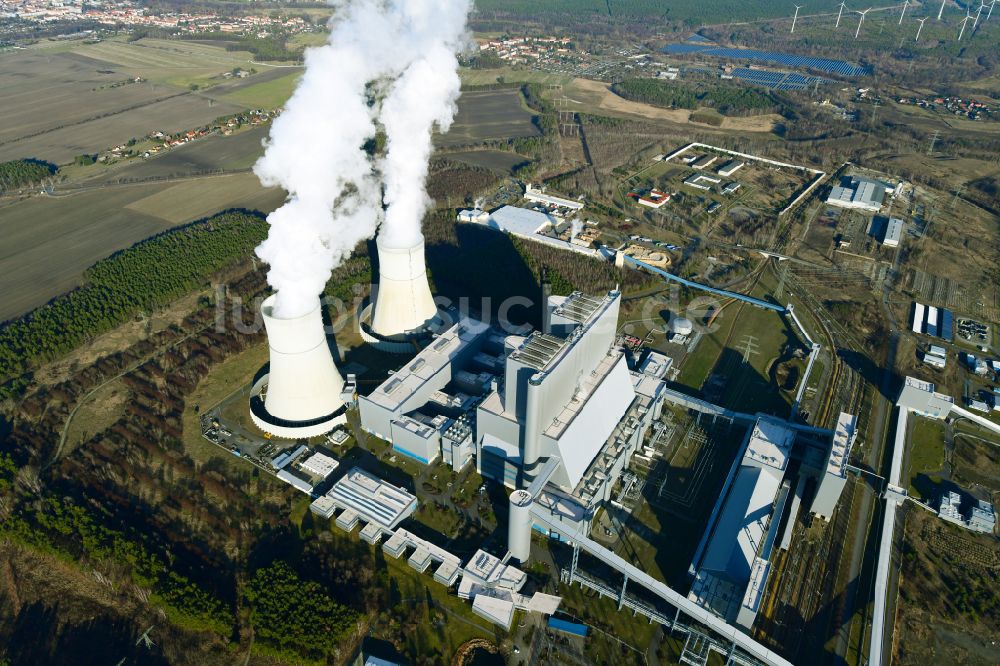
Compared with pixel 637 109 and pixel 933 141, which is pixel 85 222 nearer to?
pixel 637 109

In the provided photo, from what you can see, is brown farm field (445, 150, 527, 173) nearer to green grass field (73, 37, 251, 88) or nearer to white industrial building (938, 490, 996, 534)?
white industrial building (938, 490, 996, 534)

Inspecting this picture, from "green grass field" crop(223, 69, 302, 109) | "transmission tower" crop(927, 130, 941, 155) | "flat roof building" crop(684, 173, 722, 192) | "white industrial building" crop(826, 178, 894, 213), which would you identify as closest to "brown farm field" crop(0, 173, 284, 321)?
"green grass field" crop(223, 69, 302, 109)

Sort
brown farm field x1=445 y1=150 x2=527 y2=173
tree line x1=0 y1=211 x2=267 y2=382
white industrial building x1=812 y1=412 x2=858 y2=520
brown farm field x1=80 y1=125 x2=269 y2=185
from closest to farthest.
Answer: white industrial building x1=812 y1=412 x2=858 y2=520, tree line x1=0 y1=211 x2=267 y2=382, brown farm field x1=80 y1=125 x2=269 y2=185, brown farm field x1=445 y1=150 x2=527 y2=173

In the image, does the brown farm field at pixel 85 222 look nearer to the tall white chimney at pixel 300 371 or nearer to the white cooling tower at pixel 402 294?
the tall white chimney at pixel 300 371

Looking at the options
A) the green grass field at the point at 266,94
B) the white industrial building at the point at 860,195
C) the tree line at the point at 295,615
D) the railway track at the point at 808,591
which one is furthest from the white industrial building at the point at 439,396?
the green grass field at the point at 266,94

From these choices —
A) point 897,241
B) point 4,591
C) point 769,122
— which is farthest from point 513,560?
point 769,122

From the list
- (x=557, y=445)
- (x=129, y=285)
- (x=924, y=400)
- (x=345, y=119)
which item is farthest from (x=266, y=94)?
(x=924, y=400)
